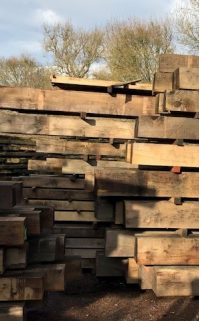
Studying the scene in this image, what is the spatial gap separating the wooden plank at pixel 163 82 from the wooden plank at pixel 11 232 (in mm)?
1954

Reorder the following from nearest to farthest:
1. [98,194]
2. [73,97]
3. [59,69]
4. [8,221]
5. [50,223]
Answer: [8,221], [50,223], [98,194], [73,97], [59,69]

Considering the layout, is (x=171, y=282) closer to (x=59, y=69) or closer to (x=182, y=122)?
(x=182, y=122)

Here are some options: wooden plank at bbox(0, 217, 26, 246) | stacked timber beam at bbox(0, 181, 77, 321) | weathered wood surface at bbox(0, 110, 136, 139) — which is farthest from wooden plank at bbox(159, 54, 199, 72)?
wooden plank at bbox(0, 217, 26, 246)

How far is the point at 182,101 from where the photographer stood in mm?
4051

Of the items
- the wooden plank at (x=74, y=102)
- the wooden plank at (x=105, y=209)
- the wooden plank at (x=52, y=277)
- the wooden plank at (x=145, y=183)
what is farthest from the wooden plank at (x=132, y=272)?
the wooden plank at (x=74, y=102)

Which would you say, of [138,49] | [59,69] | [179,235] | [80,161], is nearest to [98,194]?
[179,235]

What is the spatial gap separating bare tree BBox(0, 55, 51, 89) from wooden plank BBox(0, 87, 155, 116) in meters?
25.3

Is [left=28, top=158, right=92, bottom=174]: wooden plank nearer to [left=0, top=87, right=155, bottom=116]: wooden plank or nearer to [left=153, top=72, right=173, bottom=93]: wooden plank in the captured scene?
[left=0, top=87, right=155, bottom=116]: wooden plank

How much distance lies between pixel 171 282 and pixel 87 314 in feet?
2.58

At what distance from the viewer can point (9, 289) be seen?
3.17 m

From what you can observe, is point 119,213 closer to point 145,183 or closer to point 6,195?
point 145,183

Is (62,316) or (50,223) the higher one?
(50,223)

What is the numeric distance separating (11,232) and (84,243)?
7.97ft

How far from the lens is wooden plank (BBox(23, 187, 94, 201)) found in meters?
6.03
